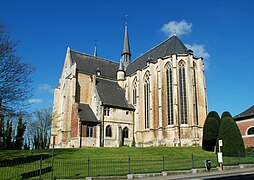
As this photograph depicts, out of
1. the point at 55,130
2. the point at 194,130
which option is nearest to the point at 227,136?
the point at 194,130

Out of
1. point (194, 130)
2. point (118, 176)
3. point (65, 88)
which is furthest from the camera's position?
point (65, 88)

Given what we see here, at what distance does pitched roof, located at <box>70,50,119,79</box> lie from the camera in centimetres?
4455

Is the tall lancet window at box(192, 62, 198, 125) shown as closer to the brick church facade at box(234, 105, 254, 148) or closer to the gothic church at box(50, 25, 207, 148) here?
the gothic church at box(50, 25, 207, 148)

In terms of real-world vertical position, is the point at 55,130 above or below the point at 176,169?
above

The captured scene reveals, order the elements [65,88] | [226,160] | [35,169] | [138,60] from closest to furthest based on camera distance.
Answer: [35,169] → [226,160] → [65,88] → [138,60]

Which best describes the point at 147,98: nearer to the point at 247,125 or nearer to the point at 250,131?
the point at 247,125

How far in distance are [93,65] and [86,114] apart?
12.1m

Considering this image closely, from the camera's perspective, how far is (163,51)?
42.2 m

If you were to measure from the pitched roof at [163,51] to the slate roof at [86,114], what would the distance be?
1194cm

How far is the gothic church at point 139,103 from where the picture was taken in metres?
35.9

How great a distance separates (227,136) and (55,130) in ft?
104

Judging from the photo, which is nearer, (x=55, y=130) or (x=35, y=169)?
(x=35, y=169)

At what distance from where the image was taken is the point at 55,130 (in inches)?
1845

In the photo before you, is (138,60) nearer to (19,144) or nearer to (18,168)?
(19,144)
